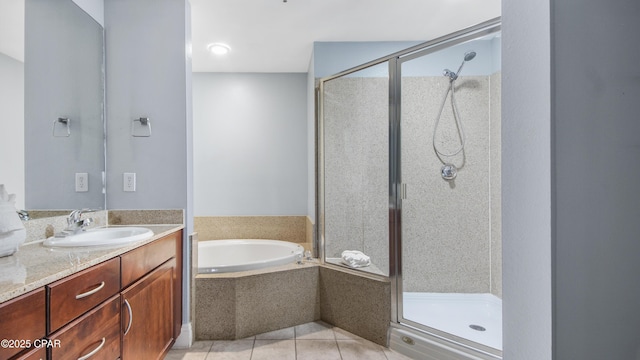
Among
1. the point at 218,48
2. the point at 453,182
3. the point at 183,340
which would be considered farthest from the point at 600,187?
the point at 218,48

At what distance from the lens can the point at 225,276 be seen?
2.00 meters

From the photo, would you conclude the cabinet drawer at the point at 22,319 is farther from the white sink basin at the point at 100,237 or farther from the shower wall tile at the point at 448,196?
the shower wall tile at the point at 448,196

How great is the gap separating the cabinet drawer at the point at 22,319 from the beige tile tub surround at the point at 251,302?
1.21m

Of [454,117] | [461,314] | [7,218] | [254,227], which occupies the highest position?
[454,117]

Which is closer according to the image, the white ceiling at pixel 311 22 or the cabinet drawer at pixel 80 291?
the cabinet drawer at pixel 80 291

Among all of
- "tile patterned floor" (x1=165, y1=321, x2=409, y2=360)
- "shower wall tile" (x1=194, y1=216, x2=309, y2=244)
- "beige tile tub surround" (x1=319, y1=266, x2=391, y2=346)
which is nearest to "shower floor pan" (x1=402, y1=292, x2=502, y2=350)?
"beige tile tub surround" (x1=319, y1=266, x2=391, y2=346)

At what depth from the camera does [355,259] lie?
2170 millimetres

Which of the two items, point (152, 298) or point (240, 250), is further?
point (240, 250)

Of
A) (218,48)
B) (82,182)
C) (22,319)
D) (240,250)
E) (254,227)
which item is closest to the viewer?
(22,319)

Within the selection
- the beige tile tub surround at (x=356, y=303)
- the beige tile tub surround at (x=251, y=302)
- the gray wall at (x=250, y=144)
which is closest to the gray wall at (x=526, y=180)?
the beige tile tub surround at (x=356, y=303)

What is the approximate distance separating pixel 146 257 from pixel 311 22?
6.55 feet

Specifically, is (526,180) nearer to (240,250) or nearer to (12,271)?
(12,271)

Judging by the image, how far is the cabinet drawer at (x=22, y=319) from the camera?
714 mm

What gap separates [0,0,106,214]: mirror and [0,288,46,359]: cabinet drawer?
79 cm
